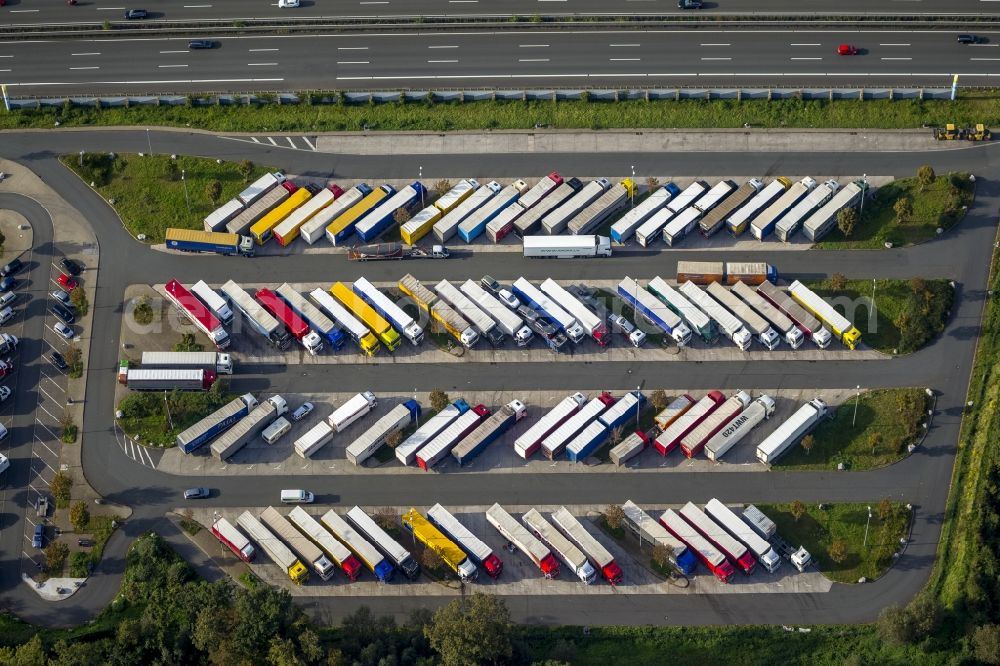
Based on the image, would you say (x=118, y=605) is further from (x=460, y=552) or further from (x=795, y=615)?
(x=795, y=615)

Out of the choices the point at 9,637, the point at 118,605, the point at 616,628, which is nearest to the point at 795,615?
the point at 616,628

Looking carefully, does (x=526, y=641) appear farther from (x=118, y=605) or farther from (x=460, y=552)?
(x=118, y=605)

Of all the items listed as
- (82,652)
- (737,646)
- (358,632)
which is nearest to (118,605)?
(82,652)

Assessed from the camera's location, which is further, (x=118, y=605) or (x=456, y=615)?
(x=118, y=605)

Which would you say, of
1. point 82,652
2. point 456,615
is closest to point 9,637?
point 82,652

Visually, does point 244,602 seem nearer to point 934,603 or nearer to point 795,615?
point 795,615
